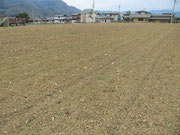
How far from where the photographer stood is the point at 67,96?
377 cm

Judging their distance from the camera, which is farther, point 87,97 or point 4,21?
point 4,21

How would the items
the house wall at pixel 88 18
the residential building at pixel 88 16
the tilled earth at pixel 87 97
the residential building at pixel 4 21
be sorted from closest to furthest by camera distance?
the tilled earth at pixel 87 97
the residential building at pixel 4 21
the house wall at pixel 88 18
the residential building at pixel 88 16

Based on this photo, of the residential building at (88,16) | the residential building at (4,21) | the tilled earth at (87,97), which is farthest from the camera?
the residential building at (88,16)

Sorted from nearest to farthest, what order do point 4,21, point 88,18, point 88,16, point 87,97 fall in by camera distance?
point 87,97
point 4,21
point 88,18
point 88,16

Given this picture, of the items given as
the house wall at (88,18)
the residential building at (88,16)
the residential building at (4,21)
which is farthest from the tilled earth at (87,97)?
the house wall at (88,18)

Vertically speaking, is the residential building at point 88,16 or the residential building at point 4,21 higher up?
the residential building at point 88,16

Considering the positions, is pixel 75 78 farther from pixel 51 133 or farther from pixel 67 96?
pixel 51 133

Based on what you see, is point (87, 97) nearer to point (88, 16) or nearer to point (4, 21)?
point (4, 21)

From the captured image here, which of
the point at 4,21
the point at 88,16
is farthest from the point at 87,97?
the point at 88,16

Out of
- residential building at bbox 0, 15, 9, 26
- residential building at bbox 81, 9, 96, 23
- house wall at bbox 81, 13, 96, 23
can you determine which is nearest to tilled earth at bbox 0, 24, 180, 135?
residential building at bbox 0, 15, 9, 26

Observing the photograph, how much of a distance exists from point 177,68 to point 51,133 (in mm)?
5374

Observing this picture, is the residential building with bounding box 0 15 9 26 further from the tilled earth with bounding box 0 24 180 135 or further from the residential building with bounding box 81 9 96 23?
the residential building with bounding box 81 9 96 23

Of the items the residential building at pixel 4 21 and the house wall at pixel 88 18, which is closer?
the residential building at pixel 4 21

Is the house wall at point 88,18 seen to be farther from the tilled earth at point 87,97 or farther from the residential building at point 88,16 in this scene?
the tilled earth at point 87,97
